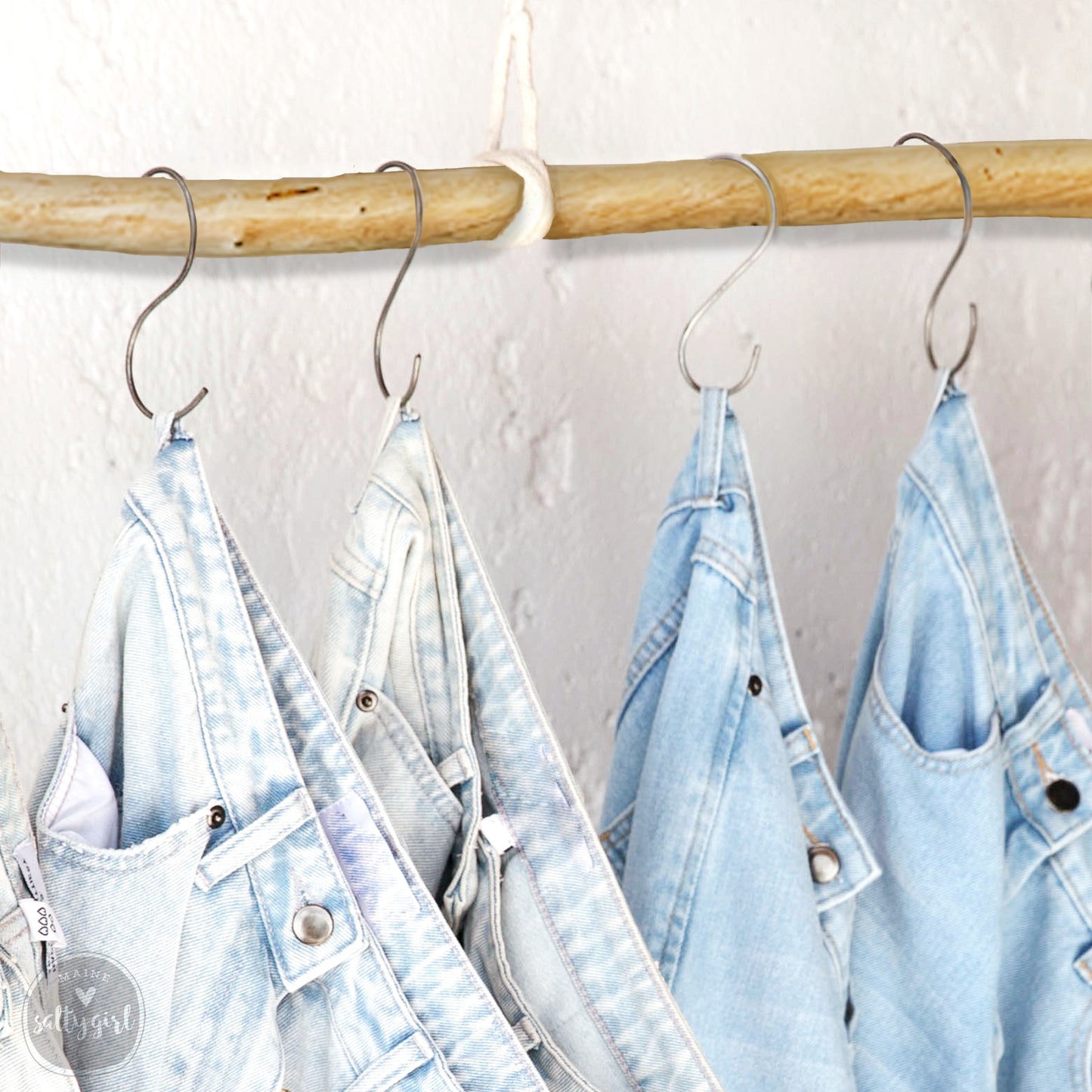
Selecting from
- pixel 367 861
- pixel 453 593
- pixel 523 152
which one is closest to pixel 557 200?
pixel 523 152

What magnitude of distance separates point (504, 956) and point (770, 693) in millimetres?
160

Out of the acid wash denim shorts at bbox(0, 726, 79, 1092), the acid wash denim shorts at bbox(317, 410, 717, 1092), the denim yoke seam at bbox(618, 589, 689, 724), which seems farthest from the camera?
the denim yoke seam at bbox(618, 589, 689, 724)

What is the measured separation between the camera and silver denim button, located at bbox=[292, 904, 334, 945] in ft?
1.51

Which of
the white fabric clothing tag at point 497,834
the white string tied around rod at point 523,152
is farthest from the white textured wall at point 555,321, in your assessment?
the white fabric clothing tag at point 497,834

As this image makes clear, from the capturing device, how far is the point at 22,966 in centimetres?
42

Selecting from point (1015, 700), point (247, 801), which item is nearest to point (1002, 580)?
point (1015, 700)

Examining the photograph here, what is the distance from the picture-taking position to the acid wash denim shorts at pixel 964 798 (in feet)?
2.06

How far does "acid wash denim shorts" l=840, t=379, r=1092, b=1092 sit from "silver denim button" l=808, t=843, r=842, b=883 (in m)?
0.04

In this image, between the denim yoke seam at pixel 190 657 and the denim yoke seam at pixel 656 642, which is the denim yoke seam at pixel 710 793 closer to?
the denim yoke seam at pixel 656 642

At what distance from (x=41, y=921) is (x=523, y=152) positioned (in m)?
0.34

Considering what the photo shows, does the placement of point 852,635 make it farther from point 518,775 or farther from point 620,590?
point 518,775

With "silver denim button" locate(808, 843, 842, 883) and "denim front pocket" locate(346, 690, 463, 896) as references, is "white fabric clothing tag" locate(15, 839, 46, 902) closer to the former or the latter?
"denim front pocket" locate(346, 690, 463, 896)

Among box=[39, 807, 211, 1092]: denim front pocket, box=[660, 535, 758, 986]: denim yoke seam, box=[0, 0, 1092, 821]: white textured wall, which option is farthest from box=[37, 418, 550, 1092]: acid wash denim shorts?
box=[0, 0, 1092, 821]: white textured wall

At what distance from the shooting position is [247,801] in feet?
1.52
